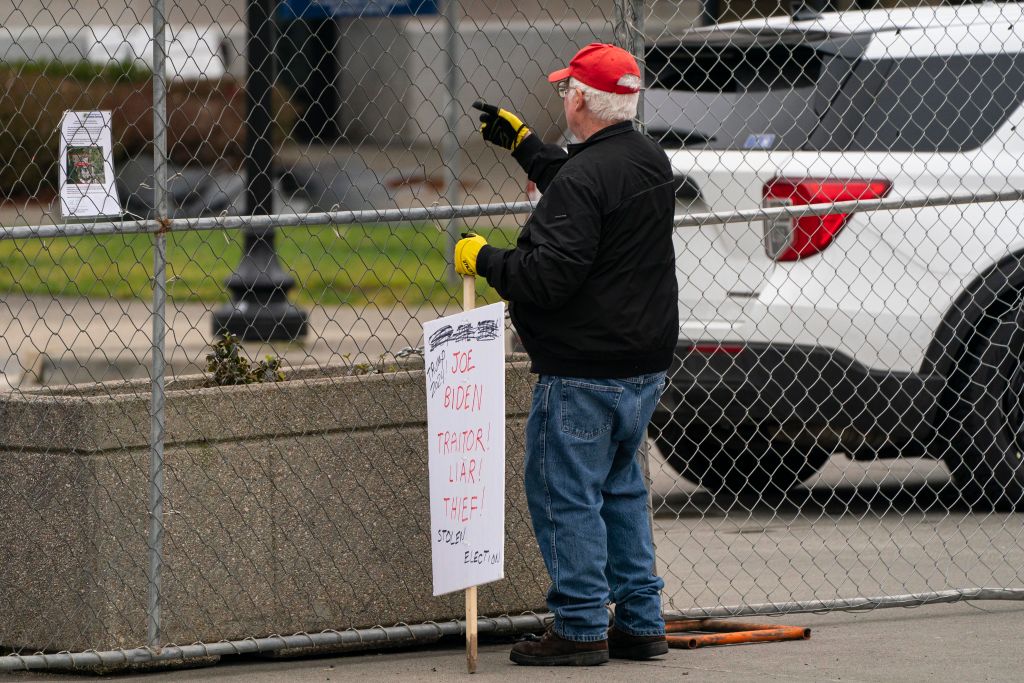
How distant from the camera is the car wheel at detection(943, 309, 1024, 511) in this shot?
640cm

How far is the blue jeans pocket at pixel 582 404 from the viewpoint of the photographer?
14.6 ft

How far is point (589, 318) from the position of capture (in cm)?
441

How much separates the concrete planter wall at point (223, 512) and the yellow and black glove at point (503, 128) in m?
0.77

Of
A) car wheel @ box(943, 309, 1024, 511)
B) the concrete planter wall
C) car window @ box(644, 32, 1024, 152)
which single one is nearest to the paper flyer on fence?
the concrete planter wall

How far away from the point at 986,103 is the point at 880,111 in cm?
44

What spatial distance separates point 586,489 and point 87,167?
5.53ft

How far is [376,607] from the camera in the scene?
4.87 meters

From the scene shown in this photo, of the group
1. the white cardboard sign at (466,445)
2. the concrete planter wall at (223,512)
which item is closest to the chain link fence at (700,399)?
the concrete planter wall at (223,512)

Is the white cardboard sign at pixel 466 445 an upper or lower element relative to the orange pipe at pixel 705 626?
upper

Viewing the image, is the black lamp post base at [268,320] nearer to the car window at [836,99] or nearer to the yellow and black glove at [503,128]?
the car window at [836,99]

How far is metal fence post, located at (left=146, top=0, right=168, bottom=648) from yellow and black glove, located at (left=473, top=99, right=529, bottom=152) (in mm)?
915

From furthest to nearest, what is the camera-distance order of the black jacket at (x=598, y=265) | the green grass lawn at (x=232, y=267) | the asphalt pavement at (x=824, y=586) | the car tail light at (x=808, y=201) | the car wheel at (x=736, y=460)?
the green grass lawn at (x=232, y=267) < the car wheel at (x=736, y=460) < the car tail light at (x=808, y=201) < the asphalt pavement at (x=824, y=586) < the black jacket at (x=598, y=265)

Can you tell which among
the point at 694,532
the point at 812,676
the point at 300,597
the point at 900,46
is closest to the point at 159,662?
the point at 300,597

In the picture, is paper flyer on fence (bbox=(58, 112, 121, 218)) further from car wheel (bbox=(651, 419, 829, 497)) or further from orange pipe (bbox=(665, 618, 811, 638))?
car wheel (bbox=(651, 419, 829, 497))
